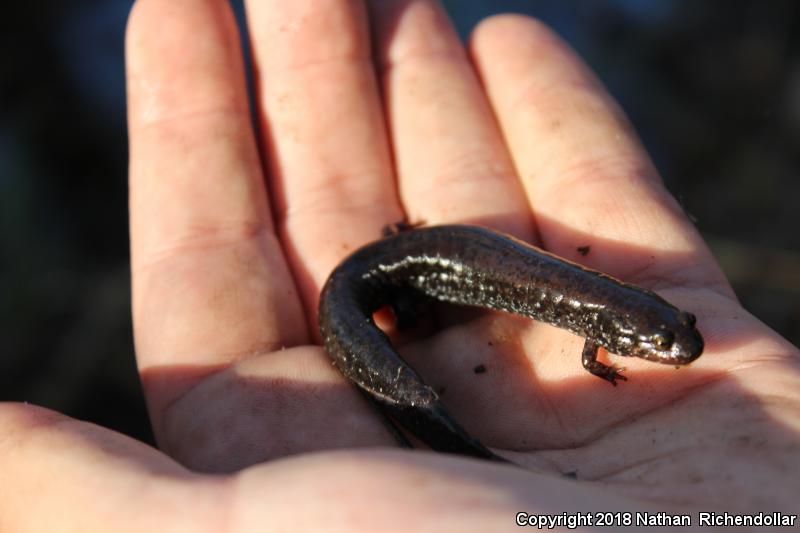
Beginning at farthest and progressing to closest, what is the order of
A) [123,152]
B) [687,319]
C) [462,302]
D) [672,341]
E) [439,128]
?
1. [123,152]
2. [439,128]
3. [462,302]
4. [687,319]
5. [672,341]

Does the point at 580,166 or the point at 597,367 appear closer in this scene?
the point at 597,367

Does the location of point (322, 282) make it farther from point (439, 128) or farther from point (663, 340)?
point (663, 340)

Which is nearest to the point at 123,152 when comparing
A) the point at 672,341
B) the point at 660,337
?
the point at 660,337

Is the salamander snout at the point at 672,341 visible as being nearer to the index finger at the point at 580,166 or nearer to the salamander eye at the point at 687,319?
the salamander eye at the point at 687,319

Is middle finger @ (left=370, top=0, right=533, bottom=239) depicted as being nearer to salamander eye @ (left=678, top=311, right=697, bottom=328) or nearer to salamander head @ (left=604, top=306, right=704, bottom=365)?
salamander head @ (left=604, top=306, right=704, bottom=365)

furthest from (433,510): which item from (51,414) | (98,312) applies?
(98,312)

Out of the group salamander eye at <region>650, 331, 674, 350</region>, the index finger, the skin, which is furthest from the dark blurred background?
salamander eye at <region>650, 331, 674, 350</region>

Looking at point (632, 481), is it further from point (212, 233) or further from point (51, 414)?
point (212, 233)
